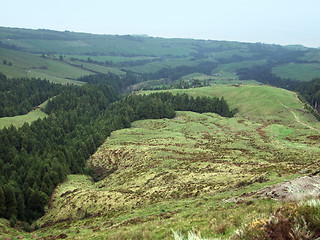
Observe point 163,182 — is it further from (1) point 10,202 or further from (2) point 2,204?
(1) point 10,202

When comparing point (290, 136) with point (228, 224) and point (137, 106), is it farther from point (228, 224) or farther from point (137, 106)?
point (137, 106)

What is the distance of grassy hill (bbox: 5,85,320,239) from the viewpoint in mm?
23677

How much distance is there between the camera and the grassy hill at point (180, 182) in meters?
23.7

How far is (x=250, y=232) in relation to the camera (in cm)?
Answer: 1120

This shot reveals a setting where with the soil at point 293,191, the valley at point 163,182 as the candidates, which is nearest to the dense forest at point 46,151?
the valley at point 163,182

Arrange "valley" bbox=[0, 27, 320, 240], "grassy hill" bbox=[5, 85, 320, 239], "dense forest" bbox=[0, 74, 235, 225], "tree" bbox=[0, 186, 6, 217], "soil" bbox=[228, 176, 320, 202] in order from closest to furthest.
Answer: "valley" bbox=[0, 27, 320, 240], "grassy hill" bbox=[5, 85, 320, 239], "soil" bbox=[228, 176, 320, 202], "tree" bbox=[0, 186, 6, 217], "dense forest" bbox=[0, 74, 235, 225]

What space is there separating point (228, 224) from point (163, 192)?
30422 mm

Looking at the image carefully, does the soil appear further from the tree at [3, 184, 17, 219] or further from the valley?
the tree at [3, 184, 17, 219]

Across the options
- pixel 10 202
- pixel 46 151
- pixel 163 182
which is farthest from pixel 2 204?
pixel 46 151

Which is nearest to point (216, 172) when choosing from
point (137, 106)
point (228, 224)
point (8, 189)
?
point (228, 224)

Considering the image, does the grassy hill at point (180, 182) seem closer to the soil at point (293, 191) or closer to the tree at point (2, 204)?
the soil at point (293, 191)

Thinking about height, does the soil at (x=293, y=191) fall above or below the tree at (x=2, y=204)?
above

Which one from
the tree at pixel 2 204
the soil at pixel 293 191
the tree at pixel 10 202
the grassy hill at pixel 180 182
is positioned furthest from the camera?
the tree at pixel 10 202

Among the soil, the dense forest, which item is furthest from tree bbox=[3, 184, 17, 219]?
the soil
